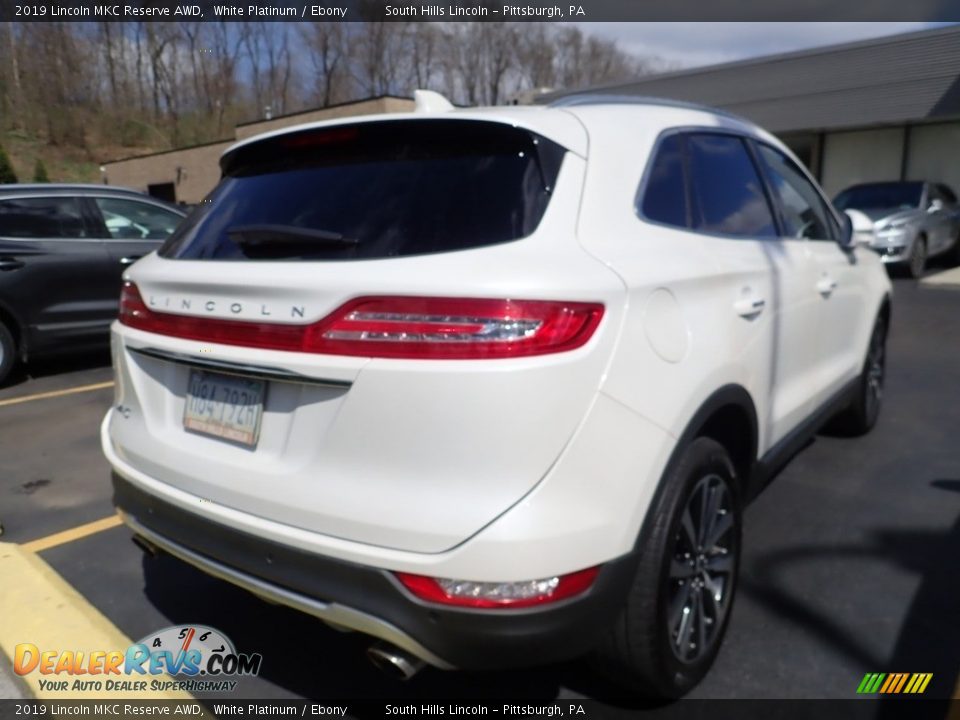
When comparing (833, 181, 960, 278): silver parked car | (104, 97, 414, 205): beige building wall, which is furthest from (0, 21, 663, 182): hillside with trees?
(833, 181, 960, 278): silver parked car

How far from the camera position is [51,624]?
282 cm

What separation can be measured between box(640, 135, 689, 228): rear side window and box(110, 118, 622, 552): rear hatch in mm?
358

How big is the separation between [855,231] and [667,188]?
228 cm

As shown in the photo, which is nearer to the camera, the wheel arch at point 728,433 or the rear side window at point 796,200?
the wheel arch at point 728,433

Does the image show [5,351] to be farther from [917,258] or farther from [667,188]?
[917,258]

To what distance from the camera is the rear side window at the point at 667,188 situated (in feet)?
7.68

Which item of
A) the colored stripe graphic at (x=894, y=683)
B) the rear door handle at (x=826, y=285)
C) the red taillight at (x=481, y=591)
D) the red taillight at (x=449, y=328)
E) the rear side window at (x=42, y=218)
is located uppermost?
the red taillight at (x=449, y=328)

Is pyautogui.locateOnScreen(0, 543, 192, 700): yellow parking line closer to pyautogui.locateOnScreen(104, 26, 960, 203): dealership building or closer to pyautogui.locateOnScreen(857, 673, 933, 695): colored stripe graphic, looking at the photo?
pyautogui.locateOnScreen(857, 673, 933, 695): colored stripe graphic

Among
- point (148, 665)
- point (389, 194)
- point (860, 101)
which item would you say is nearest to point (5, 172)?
point (860, 101)

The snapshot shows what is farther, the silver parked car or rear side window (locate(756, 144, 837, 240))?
the silver parked car

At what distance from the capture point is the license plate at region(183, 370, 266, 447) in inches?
80.4

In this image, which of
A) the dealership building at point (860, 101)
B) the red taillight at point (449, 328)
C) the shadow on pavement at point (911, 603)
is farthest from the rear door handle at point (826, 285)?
the dealership building at point (860, 101)

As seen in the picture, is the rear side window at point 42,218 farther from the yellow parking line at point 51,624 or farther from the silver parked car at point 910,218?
the silver parked car at point 910,218

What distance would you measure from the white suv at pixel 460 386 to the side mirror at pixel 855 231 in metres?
1.61
